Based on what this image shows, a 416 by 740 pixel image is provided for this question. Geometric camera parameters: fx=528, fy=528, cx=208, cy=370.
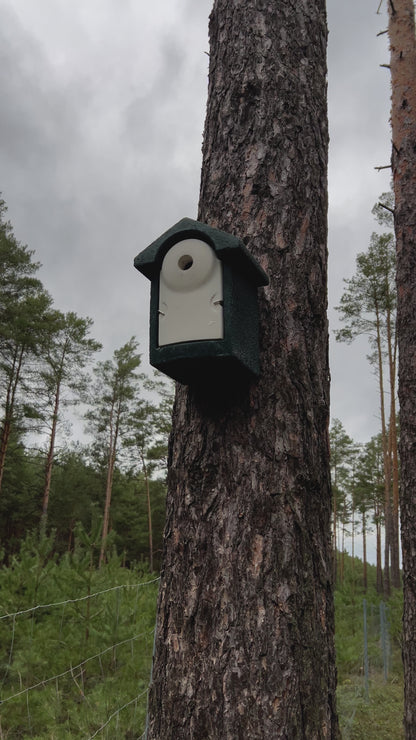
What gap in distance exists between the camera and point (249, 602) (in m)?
1.06

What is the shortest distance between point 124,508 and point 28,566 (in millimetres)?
21350

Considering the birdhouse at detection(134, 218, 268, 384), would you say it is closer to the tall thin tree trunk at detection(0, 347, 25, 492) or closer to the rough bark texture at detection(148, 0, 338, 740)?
the rough bark texture at detection(148, 0, 338, 740)

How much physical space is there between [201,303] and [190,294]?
0.04m

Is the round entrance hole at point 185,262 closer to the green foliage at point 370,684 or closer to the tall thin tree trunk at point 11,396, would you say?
the green foliage at point 370,684

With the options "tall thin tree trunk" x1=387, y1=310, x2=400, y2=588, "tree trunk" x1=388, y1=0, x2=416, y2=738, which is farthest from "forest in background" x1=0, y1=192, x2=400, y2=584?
"tree trunk" x1=388, y1=0, x2=416, y2=738

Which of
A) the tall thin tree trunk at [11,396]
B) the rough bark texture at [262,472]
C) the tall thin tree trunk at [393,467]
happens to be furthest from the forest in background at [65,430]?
the rough bark texture at [262,472]

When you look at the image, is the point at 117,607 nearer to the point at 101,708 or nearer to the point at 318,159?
the point at 101,708

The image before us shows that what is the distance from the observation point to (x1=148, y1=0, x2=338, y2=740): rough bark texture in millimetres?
1039

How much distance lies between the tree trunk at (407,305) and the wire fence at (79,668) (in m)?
1.61

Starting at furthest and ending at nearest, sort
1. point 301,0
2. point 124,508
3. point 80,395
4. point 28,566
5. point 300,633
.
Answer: point 124,508 < point 80,395 < point 28,566 < point 301,0 < point 300,633

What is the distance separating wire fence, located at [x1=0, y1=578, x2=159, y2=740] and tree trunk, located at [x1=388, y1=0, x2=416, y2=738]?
1.61 meters

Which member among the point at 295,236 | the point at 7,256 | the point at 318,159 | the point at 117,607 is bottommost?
the point at 117,607

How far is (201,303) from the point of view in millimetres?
1142

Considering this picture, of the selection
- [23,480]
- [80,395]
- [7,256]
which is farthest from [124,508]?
[7,256]
